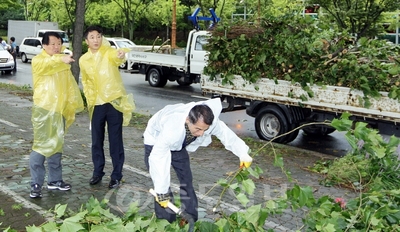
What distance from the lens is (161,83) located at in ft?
63.8

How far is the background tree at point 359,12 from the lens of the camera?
18.4 m

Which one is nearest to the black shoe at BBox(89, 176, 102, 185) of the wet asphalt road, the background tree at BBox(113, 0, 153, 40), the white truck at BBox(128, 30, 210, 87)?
the wet asphalt road

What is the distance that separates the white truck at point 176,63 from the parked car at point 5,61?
6607 millimetres

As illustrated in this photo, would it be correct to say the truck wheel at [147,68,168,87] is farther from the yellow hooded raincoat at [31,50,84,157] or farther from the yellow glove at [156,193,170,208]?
the yellow glove at [156,193,170,208]

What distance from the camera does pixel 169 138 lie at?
412 centimetres

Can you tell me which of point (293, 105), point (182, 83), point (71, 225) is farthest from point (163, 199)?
point (182, 83)

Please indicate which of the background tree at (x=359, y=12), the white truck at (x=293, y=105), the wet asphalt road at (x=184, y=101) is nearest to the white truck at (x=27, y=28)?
the wet asphalt road at (x=184, y=101)

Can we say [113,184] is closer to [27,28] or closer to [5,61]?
[5,61]

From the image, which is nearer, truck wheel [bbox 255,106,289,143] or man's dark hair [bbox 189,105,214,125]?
man's dark hair [bbox 189,105,214,125]

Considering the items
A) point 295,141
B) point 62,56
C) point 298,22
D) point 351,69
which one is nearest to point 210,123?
point 62,56

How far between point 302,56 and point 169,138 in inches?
220

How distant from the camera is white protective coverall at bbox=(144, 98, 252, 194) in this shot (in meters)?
4.09

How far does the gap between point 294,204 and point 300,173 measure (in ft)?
11.8

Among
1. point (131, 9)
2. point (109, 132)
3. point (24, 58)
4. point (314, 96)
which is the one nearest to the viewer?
point (109, 132)
